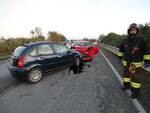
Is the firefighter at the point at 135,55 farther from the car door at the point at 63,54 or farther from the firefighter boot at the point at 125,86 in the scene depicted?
the car door at the point at 63,54

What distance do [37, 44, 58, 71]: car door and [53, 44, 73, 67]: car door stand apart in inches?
12.5

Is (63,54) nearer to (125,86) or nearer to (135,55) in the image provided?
(125,86)

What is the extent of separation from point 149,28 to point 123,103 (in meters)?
14.1

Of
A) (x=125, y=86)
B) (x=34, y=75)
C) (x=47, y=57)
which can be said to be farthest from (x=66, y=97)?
(x=47, y=57)

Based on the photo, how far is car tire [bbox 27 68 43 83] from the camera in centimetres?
622

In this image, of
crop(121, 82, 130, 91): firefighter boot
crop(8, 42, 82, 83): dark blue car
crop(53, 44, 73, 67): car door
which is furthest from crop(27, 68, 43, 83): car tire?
crop(121, 82, 130, 91): firefighter boot

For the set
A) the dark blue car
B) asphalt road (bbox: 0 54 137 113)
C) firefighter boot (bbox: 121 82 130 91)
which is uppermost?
the dark blue car

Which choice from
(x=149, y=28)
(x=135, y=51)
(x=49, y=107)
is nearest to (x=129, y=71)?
(x=135, y=51)

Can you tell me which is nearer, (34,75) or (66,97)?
(66,97)

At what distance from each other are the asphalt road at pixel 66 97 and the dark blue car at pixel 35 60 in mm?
473

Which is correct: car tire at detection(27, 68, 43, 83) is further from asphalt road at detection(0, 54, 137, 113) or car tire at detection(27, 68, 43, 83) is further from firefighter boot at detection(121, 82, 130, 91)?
firefighter boot at detection(121, 82, 130, 91)

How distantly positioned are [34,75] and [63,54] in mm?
2100

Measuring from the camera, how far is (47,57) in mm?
6883

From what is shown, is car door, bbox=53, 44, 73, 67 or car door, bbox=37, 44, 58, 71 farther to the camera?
car door, bbox=53, 44, 73, 67
